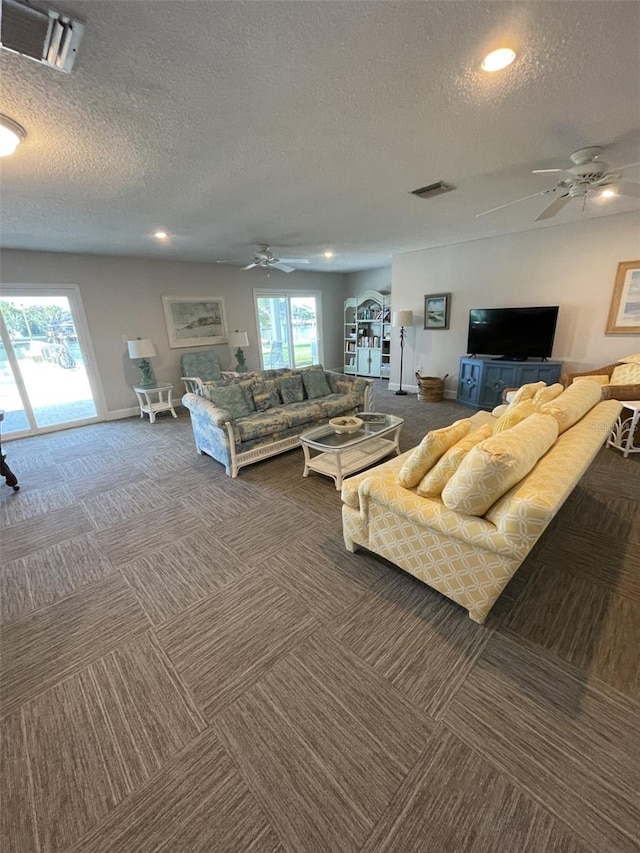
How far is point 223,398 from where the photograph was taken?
3.70m

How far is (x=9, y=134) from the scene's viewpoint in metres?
1.73

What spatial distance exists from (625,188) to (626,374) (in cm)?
197

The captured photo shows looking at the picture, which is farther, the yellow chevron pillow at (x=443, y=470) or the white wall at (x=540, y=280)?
the white wall at (x=540, y=280)

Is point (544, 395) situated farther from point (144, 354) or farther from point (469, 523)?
point (144, 354)

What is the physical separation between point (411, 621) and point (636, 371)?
3828mm

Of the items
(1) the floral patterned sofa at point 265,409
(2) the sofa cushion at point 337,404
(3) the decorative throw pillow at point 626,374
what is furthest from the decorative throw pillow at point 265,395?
(3) the decorative throw pillow at point 626,374

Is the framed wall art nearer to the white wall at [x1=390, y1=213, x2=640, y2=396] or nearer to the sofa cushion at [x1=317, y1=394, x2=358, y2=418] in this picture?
the white wall at [x1=390, y1=213, x2=640, y2=396]

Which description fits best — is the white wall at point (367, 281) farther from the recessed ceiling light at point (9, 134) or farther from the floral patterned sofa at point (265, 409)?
the recessed ceiling light at point (9, 134)

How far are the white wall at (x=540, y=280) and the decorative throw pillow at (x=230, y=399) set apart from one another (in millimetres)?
3696

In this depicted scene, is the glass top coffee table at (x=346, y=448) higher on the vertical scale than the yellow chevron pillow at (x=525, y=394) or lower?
lower

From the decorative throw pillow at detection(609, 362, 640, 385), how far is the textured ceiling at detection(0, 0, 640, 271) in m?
1.88

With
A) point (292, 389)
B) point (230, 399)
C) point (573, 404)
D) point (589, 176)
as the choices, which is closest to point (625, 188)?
point (589, 176)

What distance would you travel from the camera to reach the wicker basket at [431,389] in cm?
559

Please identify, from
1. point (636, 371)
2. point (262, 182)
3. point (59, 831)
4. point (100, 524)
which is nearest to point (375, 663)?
point (59, 831)
